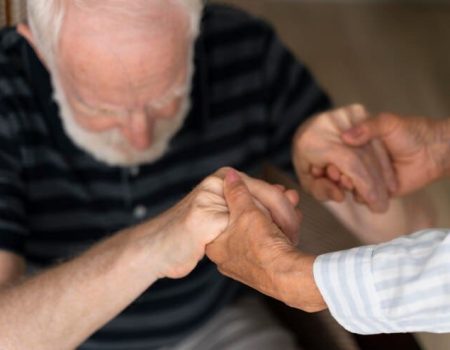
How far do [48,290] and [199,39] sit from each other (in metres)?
0.56

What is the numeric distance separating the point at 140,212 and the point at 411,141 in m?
0.47

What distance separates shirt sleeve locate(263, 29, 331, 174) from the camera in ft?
5.20

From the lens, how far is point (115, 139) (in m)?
1.38

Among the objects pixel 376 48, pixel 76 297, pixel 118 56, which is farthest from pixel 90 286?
pixel 376 48

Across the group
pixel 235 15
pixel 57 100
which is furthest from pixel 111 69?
pixel 235 15

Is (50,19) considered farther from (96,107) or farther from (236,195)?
(236,195)

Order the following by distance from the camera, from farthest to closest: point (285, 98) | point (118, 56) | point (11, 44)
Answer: point (285, 98)
point (11, 44)
point (118, 56)

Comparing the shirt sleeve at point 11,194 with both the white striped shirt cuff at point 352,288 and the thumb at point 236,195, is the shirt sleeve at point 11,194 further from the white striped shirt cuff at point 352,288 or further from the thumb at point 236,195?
the white striped shirt cuff at point 352,288

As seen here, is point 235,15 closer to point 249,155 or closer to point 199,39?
point 199,39

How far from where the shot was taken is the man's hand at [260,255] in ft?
3.09

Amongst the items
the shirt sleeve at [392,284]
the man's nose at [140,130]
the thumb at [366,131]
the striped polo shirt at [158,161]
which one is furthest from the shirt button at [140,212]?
the shirt sleeve at [392,284]

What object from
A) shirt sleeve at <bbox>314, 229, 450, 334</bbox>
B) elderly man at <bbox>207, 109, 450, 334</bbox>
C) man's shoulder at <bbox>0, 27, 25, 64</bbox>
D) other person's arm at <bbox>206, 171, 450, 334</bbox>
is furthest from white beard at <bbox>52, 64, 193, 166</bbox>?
shirt sleeve at <bbox>314, 229, 450, 334</bbox>

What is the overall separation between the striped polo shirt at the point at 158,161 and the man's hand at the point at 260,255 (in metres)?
0.41

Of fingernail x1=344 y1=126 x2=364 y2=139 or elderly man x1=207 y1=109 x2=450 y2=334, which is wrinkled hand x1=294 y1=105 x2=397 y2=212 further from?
elderly man x1=207 y1=109 x2=450 y2=334
